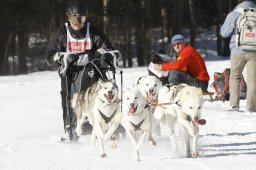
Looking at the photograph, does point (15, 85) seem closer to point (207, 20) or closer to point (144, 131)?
point (144, 131)

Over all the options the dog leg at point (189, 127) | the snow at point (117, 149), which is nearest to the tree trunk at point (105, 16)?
the snow at point (117, 149)

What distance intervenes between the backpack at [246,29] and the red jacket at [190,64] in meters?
1.62

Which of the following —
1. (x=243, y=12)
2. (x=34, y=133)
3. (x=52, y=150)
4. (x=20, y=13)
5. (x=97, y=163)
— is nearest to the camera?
(x=97, y=163)

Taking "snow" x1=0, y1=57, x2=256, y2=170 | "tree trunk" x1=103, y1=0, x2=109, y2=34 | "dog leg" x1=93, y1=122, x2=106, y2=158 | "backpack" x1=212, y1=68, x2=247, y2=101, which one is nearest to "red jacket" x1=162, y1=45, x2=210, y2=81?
"snow" x1=0, y1=57, x2=256, y2=170

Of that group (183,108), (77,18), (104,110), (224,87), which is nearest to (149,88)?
(104,110)

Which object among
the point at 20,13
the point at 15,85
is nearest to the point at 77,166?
the point at 15,85

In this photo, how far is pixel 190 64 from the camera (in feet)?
25.8

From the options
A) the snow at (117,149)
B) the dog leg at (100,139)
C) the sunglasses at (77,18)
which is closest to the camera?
the snow at (117,149)

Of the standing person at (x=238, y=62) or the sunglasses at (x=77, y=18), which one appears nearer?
the sunglasses at (x=77, y=18)

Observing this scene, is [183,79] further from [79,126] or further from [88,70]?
[79,126]

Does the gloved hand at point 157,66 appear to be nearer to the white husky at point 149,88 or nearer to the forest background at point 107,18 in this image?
the white husky at point 149,88

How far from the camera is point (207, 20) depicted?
3519 cm

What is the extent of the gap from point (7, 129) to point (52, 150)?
2554 mm

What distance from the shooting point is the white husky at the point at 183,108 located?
5449 millimetres
